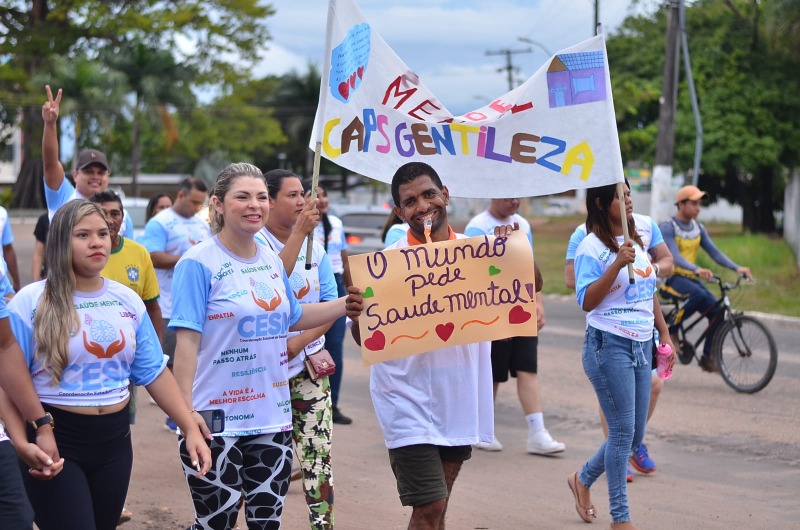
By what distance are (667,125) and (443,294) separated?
57.9 ft

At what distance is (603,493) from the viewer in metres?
7.07

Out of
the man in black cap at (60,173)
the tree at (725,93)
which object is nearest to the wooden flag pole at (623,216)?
the man in black cap at (60,173)

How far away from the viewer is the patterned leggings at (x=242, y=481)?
14.8ft

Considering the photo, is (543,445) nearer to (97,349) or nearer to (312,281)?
(312,281)

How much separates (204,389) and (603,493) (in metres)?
3.40

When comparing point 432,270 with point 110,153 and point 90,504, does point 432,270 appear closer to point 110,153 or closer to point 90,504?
point 90,504

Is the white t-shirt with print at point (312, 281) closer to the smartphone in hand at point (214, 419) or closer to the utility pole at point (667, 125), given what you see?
the smartphone in hand at point (214, 419)

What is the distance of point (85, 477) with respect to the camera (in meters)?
4.06

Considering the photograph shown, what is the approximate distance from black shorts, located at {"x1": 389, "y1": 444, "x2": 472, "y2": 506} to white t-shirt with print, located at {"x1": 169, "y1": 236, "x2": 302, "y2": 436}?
538mm

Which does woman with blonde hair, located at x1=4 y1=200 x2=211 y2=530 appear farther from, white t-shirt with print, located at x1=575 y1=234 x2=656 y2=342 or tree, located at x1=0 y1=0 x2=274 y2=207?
tree, located at x1=0 y1=0 x2=274 y2=207

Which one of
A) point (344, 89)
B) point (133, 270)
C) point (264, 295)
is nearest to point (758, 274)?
point (133, 270)

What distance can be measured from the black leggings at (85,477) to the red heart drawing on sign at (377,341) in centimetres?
102

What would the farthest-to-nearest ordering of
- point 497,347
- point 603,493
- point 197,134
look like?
point 197,134 → point 497,347 → point 603,493

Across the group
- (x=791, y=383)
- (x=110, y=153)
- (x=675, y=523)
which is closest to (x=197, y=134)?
(x=110, y=153)
